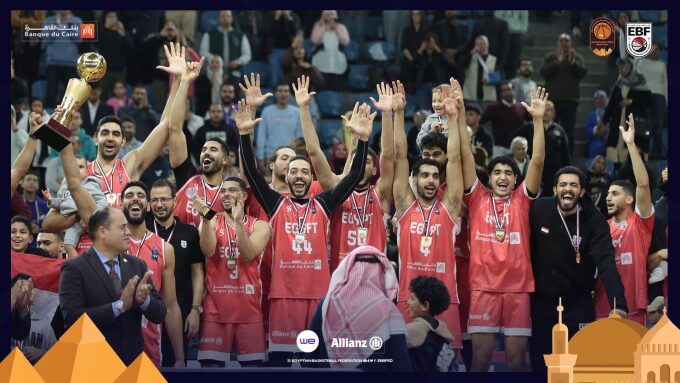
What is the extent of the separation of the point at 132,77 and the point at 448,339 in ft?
14.4

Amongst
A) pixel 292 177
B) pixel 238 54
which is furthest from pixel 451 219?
pixel 238 54

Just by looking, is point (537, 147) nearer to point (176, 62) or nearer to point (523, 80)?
point (523, 80)

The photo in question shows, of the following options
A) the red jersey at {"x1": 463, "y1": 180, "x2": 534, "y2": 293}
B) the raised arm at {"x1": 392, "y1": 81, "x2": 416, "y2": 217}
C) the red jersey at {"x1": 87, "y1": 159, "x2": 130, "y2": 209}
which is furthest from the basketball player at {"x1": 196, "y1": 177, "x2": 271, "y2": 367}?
the red jersey at {"x1": 463, "y1": 180, "x2": 534, "y2": 293}

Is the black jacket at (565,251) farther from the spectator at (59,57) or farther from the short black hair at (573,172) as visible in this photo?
the spectator at (59,57)

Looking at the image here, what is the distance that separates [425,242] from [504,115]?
2.54 metres

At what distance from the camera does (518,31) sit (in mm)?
14062

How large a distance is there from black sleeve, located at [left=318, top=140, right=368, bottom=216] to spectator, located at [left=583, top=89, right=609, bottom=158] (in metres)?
2.38

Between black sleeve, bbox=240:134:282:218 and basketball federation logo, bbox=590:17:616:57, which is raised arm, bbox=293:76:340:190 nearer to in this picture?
black sleeve, bbox=240:134:282:218

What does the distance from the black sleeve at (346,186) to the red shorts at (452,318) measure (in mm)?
964

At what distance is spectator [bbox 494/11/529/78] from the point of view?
13930 mm

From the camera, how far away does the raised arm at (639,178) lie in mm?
11734

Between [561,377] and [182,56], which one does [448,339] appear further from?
[182,56]

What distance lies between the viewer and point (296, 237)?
11695mm

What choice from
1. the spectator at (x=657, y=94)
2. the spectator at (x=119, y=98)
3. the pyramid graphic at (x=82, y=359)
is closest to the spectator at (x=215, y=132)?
the spectator at (x=119, y=98)
